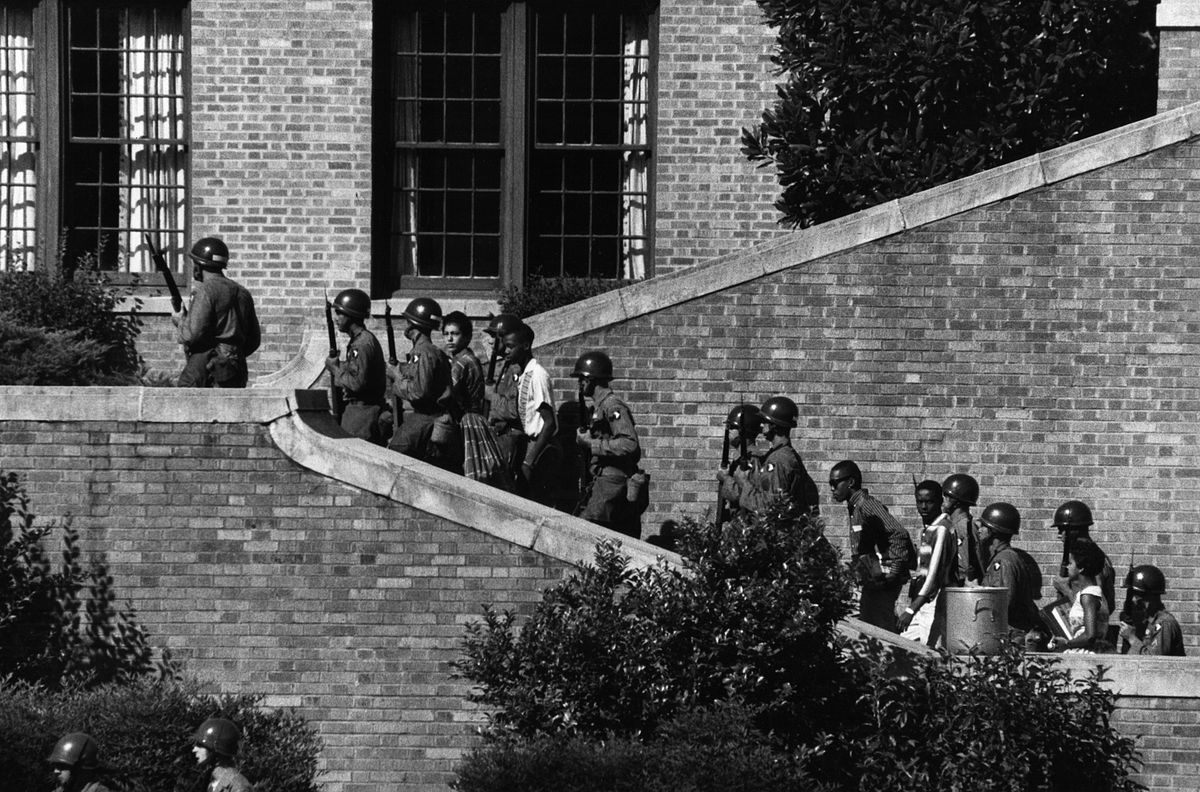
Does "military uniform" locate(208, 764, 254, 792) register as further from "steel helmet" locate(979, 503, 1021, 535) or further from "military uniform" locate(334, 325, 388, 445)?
"steel helmet" locate(979, 503, 1021, 535)

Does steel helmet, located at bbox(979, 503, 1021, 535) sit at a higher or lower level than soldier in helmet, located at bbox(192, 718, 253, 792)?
higher

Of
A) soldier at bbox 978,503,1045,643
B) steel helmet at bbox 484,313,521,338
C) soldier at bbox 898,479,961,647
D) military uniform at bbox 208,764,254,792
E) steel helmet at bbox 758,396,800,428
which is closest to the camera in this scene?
military uniform at bbox 208,764,254,792

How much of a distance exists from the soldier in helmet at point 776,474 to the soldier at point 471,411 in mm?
1612

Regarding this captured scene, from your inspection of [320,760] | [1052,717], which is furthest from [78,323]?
[1052,717]

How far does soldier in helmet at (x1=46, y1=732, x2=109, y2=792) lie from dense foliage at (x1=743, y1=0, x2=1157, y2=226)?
9.11 metres

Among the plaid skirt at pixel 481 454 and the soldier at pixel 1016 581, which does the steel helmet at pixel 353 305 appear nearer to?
the plaid skirt at pixel 481 454

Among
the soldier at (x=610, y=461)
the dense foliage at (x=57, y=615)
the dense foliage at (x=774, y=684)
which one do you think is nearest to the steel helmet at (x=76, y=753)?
the dense foliage at (x=774, y=684)

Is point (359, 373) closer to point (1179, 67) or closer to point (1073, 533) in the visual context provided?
point (1073, 533)

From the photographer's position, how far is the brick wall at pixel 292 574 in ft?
40.6

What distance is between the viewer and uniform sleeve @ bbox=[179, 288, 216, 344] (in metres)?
13.2

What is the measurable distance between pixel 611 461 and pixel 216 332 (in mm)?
2836

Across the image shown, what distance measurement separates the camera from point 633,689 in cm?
1122

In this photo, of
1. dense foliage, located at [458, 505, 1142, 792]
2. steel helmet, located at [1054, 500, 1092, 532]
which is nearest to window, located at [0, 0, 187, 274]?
dense foliage, located at [458, 505, 1142, 792]

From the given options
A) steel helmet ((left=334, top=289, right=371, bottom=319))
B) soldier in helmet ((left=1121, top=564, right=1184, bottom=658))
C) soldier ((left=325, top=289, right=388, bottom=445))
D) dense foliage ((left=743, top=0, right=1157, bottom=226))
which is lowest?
soldier in helmet ((left=1121, top=564, right=1184, bottom=658))
